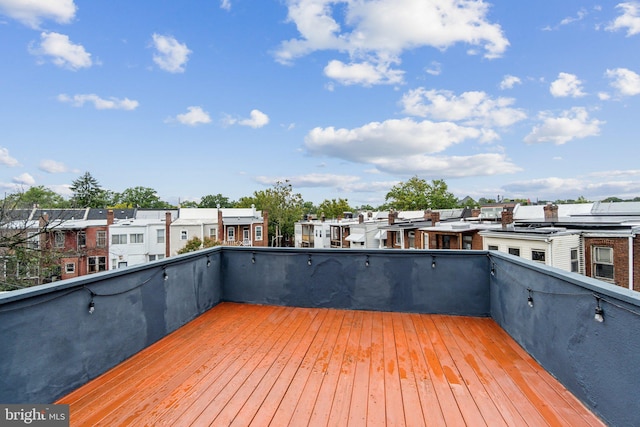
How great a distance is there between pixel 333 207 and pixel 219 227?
24.2 m

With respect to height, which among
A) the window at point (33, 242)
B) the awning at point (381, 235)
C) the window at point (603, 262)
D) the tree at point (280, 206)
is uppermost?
the tree at point (280, 206)

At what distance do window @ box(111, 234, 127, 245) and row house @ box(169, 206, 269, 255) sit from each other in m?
3.09

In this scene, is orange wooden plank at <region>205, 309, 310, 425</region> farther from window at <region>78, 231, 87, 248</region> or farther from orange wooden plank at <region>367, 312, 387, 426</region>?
window at <region>78, 231, 87, 248</region>

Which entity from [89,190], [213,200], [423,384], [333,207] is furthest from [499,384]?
[213,200]

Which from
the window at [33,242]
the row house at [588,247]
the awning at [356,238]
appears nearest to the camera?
the window at [33,242]

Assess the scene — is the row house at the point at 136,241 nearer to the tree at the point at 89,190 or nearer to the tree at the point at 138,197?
the tree at the point at 89,190

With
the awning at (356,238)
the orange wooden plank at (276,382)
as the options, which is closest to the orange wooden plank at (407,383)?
the orange wooden plank at (276,382)

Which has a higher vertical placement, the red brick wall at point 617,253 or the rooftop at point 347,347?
the rooftop at point 347,347

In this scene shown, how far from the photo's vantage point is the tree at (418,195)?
133 feet

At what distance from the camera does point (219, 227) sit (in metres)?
24.1

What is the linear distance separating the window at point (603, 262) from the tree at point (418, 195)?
2880cm

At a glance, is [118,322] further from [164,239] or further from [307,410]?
[164,239]

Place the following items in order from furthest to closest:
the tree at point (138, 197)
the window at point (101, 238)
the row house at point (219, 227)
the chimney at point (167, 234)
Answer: the tree at point (138, 197) → the row house at point (219, 227) → the chimney at point (167, 234) → the window at point (101, 238)

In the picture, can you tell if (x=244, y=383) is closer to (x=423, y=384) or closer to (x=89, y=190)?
(x=423, y=384)
